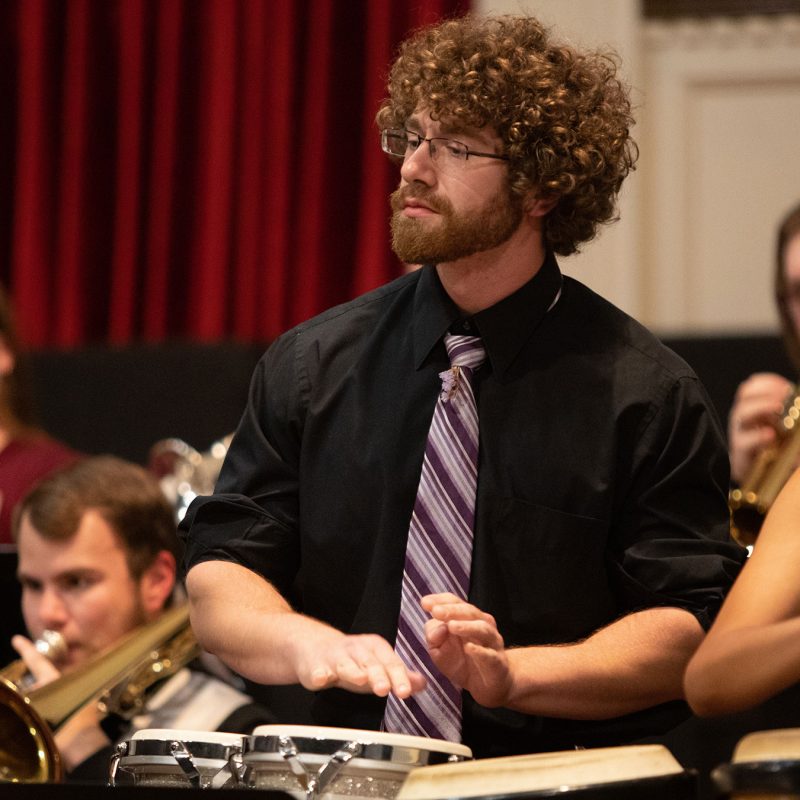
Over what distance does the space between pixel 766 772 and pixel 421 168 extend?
106 centimetres

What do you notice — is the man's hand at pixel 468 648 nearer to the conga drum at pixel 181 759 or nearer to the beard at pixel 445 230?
the conga drum at pixel 181 759

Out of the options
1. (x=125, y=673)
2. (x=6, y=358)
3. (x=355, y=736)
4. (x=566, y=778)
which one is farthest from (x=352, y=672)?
(x=6, y=358)

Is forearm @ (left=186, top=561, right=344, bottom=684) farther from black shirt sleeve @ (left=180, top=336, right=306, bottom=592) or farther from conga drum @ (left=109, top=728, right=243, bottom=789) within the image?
conga drum @ (left=109, top=728, right=243, bottom=789)

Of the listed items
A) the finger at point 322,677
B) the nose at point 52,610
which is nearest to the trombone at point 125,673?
the nose at point 52,610

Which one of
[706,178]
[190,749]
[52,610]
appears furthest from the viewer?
[706,178]

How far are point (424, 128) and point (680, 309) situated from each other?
7.06 ft

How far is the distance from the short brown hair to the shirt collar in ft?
3.85

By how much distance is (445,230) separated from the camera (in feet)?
6.89

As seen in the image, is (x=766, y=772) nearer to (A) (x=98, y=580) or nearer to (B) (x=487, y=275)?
(B) (x=487, y=275)

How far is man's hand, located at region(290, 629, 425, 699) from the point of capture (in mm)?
1715

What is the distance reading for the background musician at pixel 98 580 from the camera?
2.89 m

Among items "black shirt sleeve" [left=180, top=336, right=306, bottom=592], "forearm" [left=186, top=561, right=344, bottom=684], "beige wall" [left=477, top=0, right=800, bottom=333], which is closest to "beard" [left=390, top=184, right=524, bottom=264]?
"black shirt sleeve" [left=180, top=336, right=306, bottom=592]

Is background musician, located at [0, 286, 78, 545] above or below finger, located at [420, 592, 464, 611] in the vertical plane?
below

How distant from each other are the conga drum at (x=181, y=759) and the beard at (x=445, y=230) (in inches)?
28.8
